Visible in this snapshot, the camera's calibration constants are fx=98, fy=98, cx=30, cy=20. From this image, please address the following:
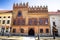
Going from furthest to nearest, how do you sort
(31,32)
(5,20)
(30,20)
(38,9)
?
(5,20), (31,32), (38,9), (30,20)

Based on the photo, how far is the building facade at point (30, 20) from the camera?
22172 mm

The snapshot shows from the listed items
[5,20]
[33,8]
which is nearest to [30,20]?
[33,8]

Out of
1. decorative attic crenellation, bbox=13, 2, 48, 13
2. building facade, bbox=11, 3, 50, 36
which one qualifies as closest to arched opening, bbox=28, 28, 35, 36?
building facade, bbox=11, 3, 50, 36

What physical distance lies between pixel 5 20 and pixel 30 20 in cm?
616

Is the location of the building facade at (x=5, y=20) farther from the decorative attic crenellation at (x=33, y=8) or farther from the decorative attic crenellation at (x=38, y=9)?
the decorative attic crenellation at (x=38, y=9)

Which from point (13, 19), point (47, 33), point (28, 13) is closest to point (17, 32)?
point (13, 19)

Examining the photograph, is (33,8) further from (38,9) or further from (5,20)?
(5,20)

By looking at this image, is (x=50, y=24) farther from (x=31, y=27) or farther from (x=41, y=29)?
(x=31, y=27)

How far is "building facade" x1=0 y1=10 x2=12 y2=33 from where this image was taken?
76.4 feet

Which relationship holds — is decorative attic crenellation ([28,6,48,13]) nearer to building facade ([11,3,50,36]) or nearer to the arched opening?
building facade ([11,3,50,36])

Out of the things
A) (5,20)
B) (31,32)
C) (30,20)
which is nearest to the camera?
(30,20)

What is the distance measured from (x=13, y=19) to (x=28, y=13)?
3896mm

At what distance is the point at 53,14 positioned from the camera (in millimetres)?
22578

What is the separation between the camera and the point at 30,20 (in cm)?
2292
